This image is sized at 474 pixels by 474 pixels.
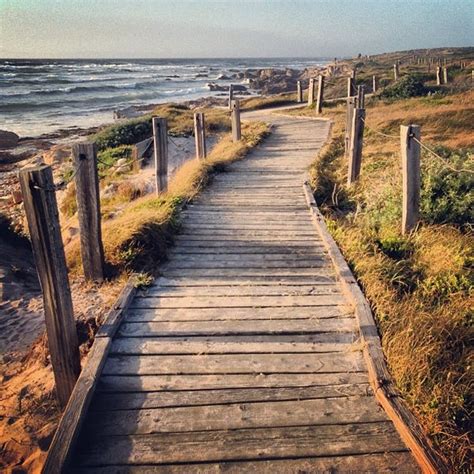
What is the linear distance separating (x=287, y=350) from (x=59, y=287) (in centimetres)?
185

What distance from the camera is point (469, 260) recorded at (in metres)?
4.77

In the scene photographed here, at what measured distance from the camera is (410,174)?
541cm

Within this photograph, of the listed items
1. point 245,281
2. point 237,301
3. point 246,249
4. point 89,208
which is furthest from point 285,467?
point 89,208

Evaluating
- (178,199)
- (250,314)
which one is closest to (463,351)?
(250,314)

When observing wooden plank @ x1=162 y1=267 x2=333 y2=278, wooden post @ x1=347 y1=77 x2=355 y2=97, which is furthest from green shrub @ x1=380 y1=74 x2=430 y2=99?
wooden plank @ x1=162 y1=267 x2=333 y2=278

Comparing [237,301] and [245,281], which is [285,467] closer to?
[237,301]

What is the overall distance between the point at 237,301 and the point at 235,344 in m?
0.70

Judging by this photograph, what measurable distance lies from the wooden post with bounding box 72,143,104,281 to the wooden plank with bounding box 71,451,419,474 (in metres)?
2.69

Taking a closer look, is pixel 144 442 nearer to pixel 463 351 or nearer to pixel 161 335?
pixel 161 335

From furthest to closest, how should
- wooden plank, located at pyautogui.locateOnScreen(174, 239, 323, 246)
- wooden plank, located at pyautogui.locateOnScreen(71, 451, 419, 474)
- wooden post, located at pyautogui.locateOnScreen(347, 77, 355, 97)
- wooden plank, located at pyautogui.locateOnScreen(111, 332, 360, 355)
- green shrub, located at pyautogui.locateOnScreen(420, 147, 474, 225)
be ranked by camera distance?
wooden post, located at pyautogui.locateOnScreen(347, 77, 355, 97) < green shrub, located at pyautogui.locateOnScreen(420, 147, 474, 225) < wooden plank, located at pyautogui.locateOnScreen(174, 239, 323, 246) < wooden plank, located at pyautogui.locateOnScreen(111, 332, 360, 355) < wooden plank, located at pyautogui.locateOnScreen(71, 451, 419, 474)

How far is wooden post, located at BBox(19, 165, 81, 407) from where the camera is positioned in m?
3.21

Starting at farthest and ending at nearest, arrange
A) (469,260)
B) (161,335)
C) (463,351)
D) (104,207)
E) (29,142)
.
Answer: (29,142) → (104,207) → (469,260) → (161,335) → (463,351)

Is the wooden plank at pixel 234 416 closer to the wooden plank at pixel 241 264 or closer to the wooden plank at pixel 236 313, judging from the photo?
the wooden plank at pixel 236 313

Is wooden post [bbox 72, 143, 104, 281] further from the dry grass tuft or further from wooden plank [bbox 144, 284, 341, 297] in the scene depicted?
wooden plank [bbox 144, 284, 341, 297]
